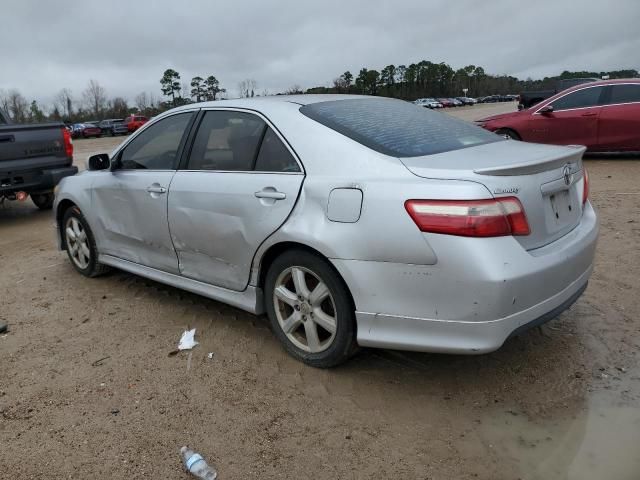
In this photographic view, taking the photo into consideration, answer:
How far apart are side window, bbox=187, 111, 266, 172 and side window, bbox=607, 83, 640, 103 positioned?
8692 millimetres

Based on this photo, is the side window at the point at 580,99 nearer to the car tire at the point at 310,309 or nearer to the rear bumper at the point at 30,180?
the rear bumper at the point at 30,180

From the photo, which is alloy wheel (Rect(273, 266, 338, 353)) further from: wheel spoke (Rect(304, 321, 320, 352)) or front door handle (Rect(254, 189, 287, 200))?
front door handle (Rect(254, 189, 287, 200))

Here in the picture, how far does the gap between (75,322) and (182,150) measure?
1.51 metres

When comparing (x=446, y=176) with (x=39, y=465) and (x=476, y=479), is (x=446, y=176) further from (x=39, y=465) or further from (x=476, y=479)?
(x=39, y=465)

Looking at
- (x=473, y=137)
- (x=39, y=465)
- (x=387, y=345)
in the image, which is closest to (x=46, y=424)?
(x=39, y=465)

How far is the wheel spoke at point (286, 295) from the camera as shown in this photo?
10.7 ft

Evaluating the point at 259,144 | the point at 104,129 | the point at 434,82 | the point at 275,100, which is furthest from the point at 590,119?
the point at 434,82

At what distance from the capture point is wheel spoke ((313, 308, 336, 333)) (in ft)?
10.2

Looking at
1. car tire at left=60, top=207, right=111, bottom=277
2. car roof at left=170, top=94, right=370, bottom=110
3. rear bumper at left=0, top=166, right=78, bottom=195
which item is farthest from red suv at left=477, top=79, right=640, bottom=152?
car tire at left=60, top=207, right=111, bottom=277

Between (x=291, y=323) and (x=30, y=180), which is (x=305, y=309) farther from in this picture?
(x=30, y=180)

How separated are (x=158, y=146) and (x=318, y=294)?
1973 mm

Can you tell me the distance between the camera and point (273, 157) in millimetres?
3395

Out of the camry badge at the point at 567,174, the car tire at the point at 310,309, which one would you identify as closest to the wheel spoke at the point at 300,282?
the car tire at the point at 310,309

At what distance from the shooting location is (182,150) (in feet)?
13.2
